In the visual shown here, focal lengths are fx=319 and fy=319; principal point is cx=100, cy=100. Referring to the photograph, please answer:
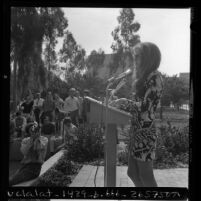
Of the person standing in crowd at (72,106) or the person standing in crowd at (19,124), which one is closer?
the person standing in crowd at (19,124)

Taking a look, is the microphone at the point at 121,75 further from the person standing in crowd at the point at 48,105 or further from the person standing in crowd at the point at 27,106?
the person standing in crowd at the point at 27,106

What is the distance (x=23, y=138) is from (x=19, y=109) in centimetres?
30

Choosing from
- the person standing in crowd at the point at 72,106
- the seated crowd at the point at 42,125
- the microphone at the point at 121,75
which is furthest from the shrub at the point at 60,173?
the microphone at the point at 121,75

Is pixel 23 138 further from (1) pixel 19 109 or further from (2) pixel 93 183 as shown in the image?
(2) pixel 93 183

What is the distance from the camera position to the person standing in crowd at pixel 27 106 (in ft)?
10.6

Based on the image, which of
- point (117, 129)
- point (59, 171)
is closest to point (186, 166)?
point (117, 129)

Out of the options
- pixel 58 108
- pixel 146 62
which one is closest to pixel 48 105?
pixel 58 108

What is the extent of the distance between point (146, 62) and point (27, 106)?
1.30 metres

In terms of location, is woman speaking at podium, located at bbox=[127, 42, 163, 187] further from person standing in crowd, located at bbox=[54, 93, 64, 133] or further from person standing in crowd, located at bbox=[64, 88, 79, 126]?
person standing in crowd, located at bbox=[54, 93, 64, 133]

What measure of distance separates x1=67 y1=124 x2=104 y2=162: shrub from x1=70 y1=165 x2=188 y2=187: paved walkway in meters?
0.11

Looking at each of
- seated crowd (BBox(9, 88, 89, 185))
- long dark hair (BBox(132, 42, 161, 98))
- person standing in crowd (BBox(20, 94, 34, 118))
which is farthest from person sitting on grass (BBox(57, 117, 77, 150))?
long dark hair (BBox(132, 42, 161, 98))

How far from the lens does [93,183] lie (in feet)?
10.8

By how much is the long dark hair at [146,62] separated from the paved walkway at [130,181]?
0.84 meters

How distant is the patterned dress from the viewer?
3268 millimetres
